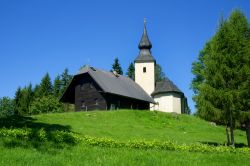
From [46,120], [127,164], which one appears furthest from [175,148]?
[46,120]

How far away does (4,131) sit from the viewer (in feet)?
51.2

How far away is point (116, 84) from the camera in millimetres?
53844

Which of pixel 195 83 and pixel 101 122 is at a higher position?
pixel 195 83

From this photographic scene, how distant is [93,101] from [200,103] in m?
25.4

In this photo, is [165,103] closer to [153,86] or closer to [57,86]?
[153,86]

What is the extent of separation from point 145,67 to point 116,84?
41.1ft

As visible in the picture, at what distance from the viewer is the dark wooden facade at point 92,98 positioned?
50.8 meters

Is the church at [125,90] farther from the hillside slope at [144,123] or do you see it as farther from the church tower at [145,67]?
the hillside slope at [144,123]

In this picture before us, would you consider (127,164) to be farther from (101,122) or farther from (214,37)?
(101,122)

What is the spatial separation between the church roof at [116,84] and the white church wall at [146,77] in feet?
7.22

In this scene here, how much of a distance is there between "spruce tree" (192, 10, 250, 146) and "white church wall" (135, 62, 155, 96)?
114ft

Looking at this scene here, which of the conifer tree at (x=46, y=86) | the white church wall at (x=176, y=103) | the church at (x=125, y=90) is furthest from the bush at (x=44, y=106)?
the white church wall at (x=176, y=103)

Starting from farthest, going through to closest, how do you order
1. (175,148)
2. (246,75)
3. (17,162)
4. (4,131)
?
(246,75)
(175,148)
(4,131)
(17,162)

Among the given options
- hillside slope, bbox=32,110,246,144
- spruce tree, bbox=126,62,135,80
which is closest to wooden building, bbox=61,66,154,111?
hillside slope, bbox=32,110,246,144
